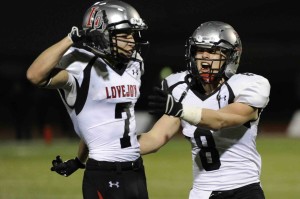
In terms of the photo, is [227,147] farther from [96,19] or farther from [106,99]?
[96,19]

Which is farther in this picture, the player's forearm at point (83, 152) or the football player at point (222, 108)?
the player's forearm at point (83, 152)

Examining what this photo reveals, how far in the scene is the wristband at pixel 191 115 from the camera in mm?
3793

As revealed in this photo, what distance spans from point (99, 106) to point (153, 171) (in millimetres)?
6058

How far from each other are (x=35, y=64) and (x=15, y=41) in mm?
15737

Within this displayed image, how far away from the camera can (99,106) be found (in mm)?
4164

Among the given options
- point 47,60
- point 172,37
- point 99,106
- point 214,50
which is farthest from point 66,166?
point 172,37

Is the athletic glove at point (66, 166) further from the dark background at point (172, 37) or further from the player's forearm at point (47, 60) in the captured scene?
the dark background at point (172, 37)

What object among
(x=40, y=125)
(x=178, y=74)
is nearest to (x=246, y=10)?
(x=40, y=125)

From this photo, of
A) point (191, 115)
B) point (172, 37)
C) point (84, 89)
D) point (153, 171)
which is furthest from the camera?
point (172, 37)

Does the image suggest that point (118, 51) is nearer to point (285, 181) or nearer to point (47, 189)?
point (47, 189)

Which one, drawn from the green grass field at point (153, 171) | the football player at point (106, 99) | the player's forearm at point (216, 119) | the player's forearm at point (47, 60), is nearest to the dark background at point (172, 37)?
the green grass field at point (153, 171)

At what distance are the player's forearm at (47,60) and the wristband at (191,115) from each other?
2.20 ft

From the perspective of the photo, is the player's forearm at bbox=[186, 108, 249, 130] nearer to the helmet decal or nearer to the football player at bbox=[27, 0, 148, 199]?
the football player at bbox=[27, 0, 148, 199]

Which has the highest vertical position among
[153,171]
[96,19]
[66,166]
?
[96,19]
